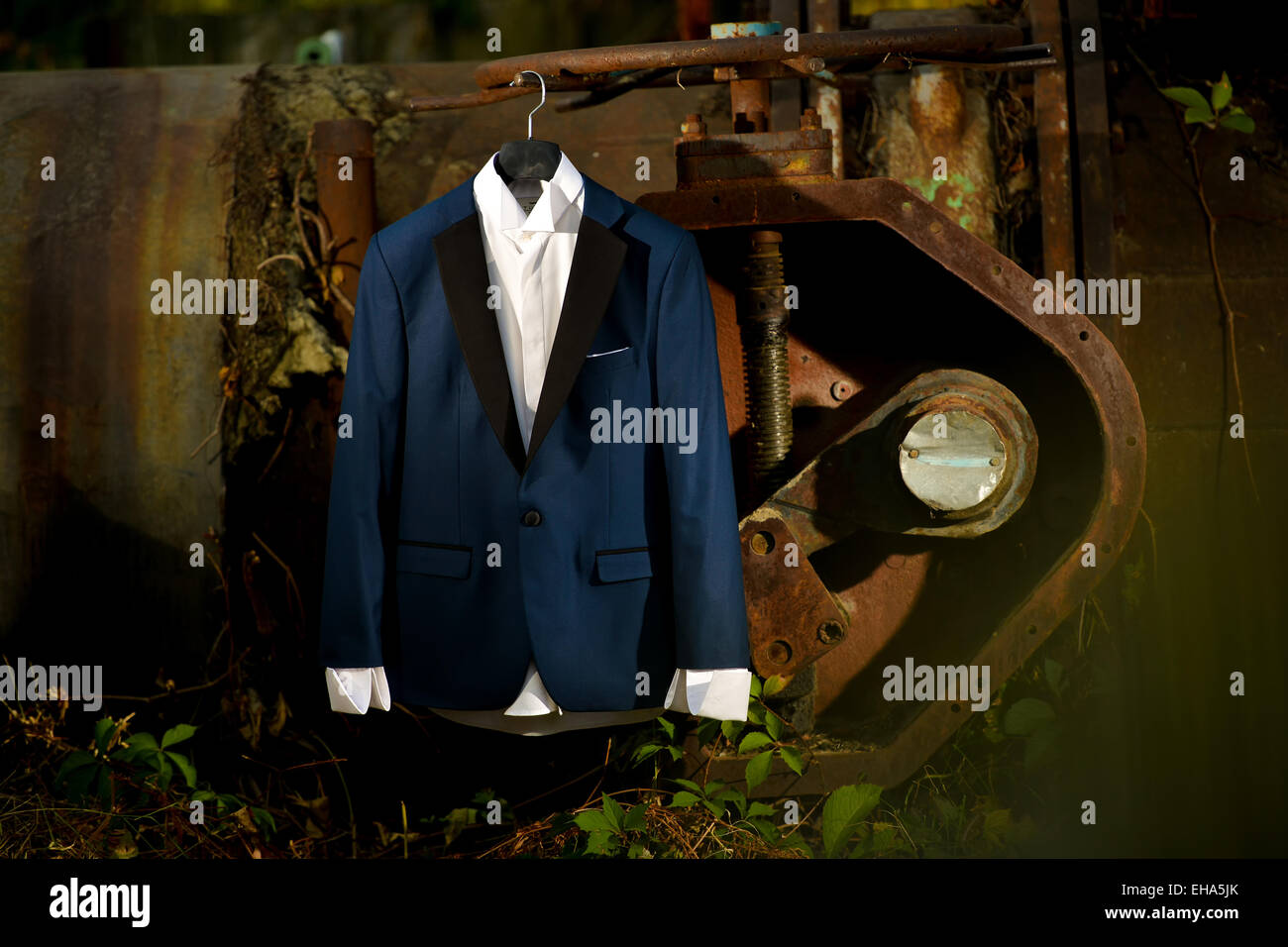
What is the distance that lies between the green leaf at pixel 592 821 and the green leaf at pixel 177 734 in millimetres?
791

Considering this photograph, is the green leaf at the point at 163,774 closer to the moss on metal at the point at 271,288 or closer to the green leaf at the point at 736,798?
the moss on metal at the point at 271,288

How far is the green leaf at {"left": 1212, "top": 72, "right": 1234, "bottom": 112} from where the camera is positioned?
7.75 ft

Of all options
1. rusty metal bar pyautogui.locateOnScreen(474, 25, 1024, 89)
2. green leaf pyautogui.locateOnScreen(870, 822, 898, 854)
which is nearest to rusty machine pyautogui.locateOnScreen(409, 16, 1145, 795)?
rusty metal bar pyautogui.locateOnScreen(474, 25, 1024, 89)

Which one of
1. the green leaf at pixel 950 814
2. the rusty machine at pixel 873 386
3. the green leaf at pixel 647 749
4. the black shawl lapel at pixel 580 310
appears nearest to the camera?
the black shawl lapel at pixel 580 310

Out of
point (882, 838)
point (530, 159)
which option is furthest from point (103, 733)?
point (882, 838)

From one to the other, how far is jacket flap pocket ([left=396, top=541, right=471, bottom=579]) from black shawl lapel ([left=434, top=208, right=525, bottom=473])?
0.56 feet

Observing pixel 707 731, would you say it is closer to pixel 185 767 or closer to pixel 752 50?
pixel 185 767

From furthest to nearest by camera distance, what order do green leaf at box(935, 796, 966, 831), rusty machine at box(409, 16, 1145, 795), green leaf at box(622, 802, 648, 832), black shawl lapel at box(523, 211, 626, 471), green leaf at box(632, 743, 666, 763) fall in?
green leaf at box(935, 796, 966, 831), green leaf at box(632, 743, 666, 763), green leaf at box(622, 802, 648, 832), rusty machine at box(409, 16, 1145, 795), black shawl lapel at box(523, 211, 626, 471)

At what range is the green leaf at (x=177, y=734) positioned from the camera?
88.7 inches

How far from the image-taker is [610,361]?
1.86 metres

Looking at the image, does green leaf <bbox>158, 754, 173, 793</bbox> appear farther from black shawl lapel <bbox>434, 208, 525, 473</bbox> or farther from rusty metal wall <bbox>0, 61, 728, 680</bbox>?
black shawl lapel <bbox>434, 208, 525, 473</bbox>

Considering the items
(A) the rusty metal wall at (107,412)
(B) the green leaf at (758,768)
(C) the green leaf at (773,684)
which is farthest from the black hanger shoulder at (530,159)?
(B) the green leaf at (758,768)
